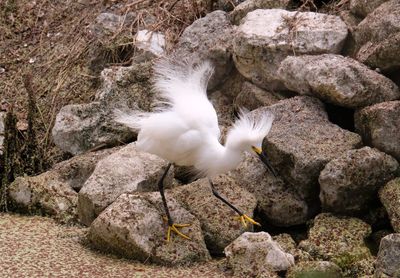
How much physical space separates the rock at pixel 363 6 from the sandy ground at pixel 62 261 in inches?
72.7

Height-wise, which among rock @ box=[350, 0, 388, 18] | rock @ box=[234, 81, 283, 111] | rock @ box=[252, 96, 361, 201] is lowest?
rock @ box=[252, 96, 361, 201]

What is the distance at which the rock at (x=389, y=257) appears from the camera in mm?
3145

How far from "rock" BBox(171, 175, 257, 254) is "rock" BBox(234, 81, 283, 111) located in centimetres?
61

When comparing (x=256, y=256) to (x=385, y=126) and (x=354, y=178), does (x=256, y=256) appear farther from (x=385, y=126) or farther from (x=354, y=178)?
(x=385, y=126)

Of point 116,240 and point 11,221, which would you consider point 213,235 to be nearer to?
point 116,240

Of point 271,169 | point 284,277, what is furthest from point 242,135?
point 284,277

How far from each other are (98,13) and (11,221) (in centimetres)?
249

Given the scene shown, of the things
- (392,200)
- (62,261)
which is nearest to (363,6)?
(392,200)

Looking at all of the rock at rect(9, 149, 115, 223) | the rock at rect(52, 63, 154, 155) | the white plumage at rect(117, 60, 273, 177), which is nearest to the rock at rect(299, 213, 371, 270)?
the white plumage at rect(117, 60, 273, 177)

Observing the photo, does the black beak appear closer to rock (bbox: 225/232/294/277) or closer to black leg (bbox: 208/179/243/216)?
black leg (bbox: 208/179/243/216)

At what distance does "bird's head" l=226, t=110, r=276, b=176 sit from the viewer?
3.79 meters

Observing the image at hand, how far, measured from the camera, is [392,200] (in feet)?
11.8

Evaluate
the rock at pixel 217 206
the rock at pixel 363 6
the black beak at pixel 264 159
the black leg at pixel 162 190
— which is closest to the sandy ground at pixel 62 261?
the rock at pixel 217 206

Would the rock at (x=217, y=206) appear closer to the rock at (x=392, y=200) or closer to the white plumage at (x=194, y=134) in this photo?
the white plumage at (x=194, y=134)
